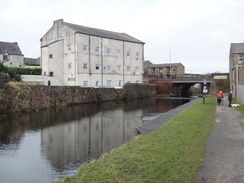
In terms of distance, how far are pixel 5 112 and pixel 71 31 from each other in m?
23.9

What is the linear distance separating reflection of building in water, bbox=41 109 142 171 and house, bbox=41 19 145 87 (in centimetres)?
2771

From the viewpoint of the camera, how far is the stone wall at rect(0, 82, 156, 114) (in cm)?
2788

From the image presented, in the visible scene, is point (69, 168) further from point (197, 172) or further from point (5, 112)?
point (5, 112)

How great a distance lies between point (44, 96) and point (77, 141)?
778 inches

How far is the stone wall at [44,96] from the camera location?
27.9m

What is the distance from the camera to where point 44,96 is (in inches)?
1275

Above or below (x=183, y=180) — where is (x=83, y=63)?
above

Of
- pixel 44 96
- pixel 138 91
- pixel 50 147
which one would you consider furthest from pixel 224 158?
pixel 138 91

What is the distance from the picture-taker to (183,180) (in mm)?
6012

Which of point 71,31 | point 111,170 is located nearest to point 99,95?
point 71,31

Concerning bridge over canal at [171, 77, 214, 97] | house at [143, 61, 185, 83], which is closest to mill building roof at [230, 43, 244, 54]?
bridge over canal at [171, 77, 214, 97]

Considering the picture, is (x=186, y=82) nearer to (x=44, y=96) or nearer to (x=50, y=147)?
(x=44, y=96)

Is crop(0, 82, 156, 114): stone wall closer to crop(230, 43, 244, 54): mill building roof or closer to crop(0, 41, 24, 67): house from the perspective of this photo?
crop(230, 43, 244, 54): mill building roof

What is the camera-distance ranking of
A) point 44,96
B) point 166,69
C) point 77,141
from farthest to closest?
1. point 166,69
2. point 44,96
3. point 77,141
